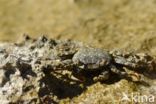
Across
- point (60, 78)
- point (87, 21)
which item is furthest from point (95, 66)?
point (87, 21)

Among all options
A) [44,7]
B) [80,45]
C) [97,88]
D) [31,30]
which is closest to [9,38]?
[31,30]

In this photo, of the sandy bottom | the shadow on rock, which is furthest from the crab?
the sandy bottom

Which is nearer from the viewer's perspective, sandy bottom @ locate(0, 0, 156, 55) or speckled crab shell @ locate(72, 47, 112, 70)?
A: speckled crab shell @ locate(72, 47, 112, 70)

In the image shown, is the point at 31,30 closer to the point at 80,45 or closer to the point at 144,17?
the point at 144,17

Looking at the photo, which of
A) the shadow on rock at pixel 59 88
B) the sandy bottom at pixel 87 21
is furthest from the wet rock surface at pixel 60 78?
the sandy bottom at pixel 87 21

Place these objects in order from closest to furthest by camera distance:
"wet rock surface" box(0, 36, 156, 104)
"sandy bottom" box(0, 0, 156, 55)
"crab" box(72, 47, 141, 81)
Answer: "wet rock surface" box(0, 36, 156, 104) < "crab" box(72, 47, 141, 81) < "sandy bottom" box(0, 0, 156, 55)

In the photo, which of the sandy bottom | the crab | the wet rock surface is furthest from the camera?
the sandy bottom

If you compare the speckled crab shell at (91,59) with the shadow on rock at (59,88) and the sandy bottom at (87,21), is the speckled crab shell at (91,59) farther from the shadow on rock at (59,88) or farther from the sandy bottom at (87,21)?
the sandy bottom at (87,21)

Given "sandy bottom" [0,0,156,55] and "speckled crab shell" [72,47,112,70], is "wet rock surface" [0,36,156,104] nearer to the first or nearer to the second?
"speckled crab shell" [72,47,112,70]

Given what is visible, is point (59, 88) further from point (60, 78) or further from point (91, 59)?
point (91, 59)
